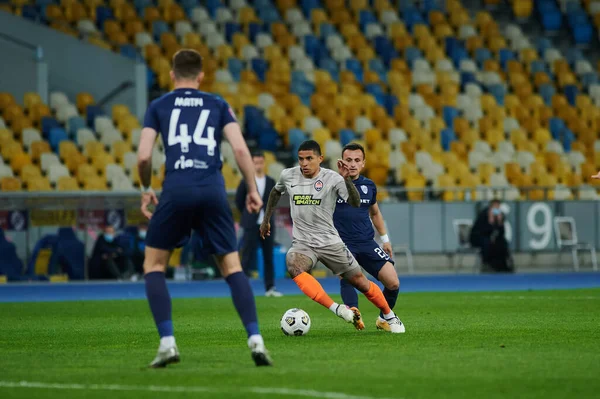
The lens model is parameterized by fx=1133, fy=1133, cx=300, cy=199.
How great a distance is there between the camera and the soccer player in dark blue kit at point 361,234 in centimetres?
1159

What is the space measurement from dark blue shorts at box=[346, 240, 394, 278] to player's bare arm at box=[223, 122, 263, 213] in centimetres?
390

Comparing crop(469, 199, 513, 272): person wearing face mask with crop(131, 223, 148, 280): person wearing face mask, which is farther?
crop(469, 199, 513, 272): person wearing face mask

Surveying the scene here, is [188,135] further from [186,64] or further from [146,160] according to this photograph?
[186,64]

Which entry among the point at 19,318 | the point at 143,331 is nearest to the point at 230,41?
the point at 19,318

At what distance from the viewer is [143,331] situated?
11.8m

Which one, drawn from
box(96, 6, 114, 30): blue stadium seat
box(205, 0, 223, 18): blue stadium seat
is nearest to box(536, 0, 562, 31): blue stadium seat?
box(205, 0, 223, 18): blue stadium seat

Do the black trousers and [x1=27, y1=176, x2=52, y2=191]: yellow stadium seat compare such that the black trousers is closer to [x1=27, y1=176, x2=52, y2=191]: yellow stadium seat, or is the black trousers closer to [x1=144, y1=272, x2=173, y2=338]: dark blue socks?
[x1=27, y1=176, x2=52, y2=191]: yellow stadium seat

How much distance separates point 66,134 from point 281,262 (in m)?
6.11

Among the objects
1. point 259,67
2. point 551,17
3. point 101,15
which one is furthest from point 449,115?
point 101,15

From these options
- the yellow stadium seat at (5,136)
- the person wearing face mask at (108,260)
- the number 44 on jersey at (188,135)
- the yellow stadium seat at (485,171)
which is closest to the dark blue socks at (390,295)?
the number 44 on jersey at (188,135)

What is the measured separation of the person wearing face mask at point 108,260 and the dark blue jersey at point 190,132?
16.0 m

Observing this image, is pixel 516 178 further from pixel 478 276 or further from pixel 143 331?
pixel 143 331

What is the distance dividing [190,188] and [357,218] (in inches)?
165

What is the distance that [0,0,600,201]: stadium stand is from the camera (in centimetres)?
2670
